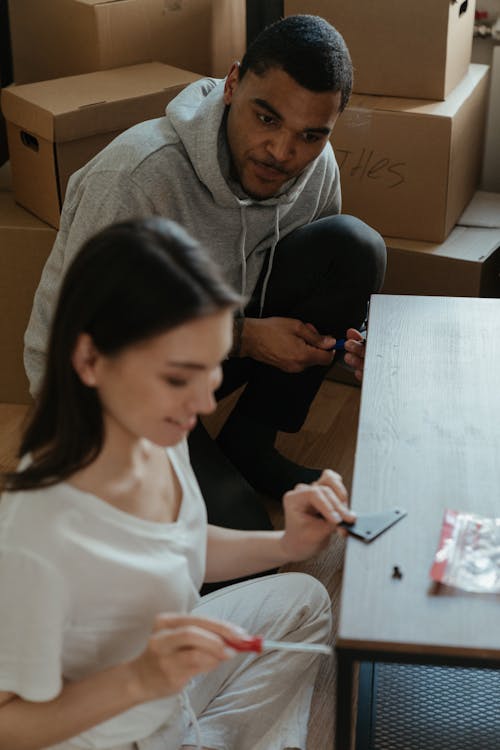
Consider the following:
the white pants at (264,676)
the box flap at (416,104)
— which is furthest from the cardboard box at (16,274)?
Answer: the white pants at (264,676)

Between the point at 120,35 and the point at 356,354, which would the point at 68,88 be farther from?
the point at 356,354

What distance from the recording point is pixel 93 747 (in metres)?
1.10

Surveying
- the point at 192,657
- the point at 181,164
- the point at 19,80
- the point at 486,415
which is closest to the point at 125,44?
the point at 19,80

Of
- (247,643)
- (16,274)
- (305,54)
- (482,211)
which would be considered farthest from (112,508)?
(482,211)

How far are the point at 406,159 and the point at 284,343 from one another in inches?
24.1

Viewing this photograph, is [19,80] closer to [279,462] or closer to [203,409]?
[279,462]

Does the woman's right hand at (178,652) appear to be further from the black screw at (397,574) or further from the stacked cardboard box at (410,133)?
the stacked cardboard box at (410,133)

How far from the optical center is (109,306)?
90 cm

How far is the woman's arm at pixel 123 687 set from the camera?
938 millimetres

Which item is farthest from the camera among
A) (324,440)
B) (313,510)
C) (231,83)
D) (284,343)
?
(324,440)

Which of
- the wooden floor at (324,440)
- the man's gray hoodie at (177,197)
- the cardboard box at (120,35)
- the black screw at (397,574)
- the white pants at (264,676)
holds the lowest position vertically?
the wooden floor at (324,440)

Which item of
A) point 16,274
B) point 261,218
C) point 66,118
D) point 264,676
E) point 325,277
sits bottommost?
point 264,676

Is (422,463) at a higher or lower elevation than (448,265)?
higher

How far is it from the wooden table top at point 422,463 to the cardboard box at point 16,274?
787 millimetres
